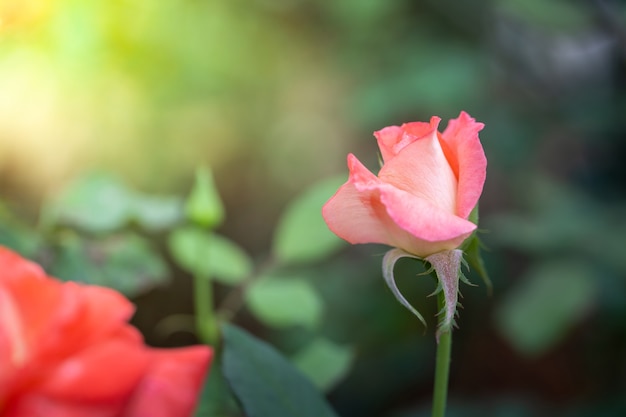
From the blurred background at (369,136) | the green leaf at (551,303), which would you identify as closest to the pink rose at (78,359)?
the blurred background at (369,136)

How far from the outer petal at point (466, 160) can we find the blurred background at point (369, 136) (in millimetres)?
592

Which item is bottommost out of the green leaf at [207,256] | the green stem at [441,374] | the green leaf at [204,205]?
the green leaf at [207,256]

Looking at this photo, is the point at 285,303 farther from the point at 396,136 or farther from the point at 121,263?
the point at 396,136

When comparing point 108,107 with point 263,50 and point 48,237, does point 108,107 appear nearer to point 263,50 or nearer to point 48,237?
point 263,50

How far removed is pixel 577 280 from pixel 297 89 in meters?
0.88

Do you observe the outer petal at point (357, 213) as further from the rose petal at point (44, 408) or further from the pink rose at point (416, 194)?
the rose petal at point (44, 408)

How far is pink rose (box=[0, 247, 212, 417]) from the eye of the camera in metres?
0.26

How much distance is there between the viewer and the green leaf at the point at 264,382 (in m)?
Answer: 0.33

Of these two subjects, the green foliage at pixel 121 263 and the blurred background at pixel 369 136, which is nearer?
the green foliage at pixel 121 263

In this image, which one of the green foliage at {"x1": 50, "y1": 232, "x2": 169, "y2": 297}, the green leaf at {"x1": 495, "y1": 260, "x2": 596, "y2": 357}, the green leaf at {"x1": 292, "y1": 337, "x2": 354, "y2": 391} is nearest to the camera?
the green leaf at {"x1": 292, "y1": 337, "x2": 354, "y2": 391}

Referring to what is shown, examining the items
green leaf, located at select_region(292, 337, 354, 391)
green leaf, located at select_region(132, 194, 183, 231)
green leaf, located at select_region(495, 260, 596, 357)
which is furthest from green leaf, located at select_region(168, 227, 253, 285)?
green leaf, located at select_region(495, 260, 596, 357)

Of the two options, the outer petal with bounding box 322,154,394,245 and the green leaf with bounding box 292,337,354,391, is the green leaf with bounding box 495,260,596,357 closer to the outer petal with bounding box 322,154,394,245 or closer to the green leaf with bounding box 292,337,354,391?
the green leaf with bounding box 292,337,354,391

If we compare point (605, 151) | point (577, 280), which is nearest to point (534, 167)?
point (605, 151)

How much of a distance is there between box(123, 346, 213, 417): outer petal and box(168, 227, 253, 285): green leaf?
0.26 meters
